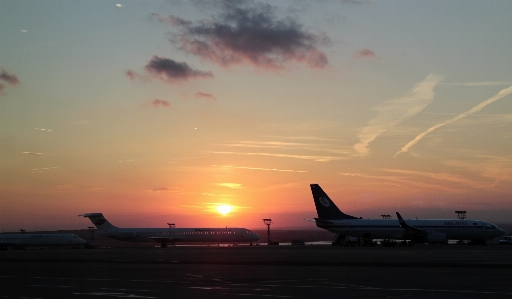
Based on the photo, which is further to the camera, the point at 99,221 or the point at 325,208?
the point at 99,221

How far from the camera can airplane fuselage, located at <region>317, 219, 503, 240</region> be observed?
99.9m

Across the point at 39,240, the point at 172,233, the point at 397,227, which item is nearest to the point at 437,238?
the point at 397,227

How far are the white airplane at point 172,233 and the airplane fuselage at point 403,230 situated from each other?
3678 cm

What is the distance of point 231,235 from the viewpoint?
13325 centimetres

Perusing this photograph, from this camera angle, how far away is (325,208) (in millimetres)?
101875

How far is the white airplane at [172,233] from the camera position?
433 feet

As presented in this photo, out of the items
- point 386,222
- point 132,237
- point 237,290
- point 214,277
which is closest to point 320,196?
point 386,222

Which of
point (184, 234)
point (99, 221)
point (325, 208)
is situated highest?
point (325, 208)

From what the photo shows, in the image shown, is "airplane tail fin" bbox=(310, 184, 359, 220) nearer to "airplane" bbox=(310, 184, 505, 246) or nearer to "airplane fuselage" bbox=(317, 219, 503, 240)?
"airplane" bbox=(310, 184, 505, 246)

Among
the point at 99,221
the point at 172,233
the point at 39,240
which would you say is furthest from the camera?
the point at 99,221

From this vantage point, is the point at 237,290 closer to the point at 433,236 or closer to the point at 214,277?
the point at 214,277

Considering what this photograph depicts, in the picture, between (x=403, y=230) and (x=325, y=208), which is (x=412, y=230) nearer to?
(x=403, y=230)

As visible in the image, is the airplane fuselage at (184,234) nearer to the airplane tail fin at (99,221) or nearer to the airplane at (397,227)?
the airplane tail fin at (99,221)

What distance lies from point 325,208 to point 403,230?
515 inches
